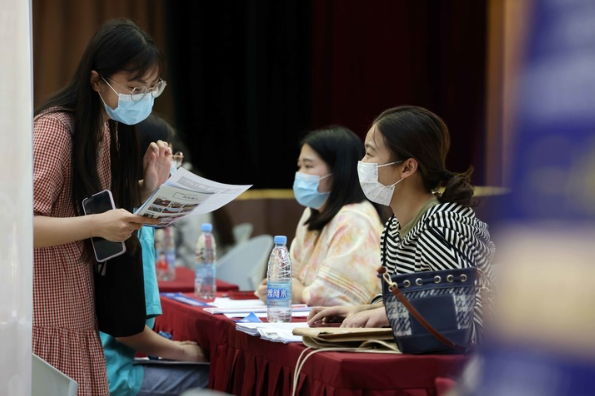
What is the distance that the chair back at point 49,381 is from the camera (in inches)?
72.9

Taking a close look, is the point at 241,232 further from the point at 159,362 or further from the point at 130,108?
the point at 130,108

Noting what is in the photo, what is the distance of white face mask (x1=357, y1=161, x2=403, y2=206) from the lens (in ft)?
8.32

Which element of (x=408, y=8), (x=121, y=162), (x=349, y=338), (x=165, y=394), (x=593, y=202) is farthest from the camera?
(x=408, y=8)

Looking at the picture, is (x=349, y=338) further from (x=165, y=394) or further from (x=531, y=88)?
(x=531, y=88)

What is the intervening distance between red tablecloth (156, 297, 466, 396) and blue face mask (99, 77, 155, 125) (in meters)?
0.70

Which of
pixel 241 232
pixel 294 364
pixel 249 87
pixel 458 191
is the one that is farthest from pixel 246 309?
pixel 249 87

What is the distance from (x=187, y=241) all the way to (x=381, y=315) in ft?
12.2

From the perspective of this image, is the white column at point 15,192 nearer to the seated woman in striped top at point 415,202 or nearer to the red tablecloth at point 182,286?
the seated woman in striped top at point 415,202

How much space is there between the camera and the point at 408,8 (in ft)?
24.1

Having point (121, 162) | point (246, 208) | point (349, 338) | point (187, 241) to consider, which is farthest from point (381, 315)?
point (246, 208)

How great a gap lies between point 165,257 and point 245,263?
3.95 feet

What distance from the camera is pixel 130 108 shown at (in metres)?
2.38

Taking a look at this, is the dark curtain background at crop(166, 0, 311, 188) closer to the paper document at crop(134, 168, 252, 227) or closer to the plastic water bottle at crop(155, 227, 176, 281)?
the plastic water bottle at crop(155, 227, 176, 281)

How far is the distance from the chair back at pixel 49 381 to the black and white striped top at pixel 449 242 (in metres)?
0.94
